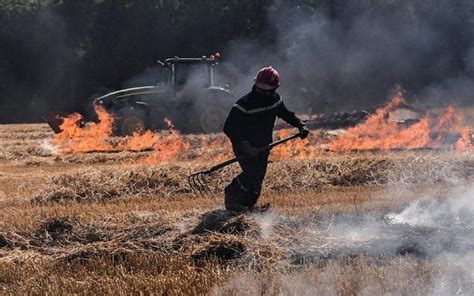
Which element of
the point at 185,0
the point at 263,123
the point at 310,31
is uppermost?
the point at 185,0

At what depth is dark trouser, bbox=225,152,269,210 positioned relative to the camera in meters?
7.33

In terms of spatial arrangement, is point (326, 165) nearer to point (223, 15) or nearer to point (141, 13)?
point (223, 15)

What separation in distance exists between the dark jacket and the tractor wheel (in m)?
10.3

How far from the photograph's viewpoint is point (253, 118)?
7.30 metres

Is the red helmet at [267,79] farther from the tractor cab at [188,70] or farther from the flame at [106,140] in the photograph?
the tractor cab at [188,70]

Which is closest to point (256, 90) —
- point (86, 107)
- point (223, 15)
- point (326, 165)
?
point (326, 165)

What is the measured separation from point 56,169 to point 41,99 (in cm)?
2446

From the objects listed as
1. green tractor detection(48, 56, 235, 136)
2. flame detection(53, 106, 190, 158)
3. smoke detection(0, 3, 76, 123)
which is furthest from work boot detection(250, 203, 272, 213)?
smoke detection(0, 3, 76, 123)

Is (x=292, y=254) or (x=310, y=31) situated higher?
(x=310, y=31)

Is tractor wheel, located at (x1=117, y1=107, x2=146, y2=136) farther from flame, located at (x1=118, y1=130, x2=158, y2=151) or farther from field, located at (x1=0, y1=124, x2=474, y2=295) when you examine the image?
field, located at (x1=0, y1=124, x2=474, y2=295)

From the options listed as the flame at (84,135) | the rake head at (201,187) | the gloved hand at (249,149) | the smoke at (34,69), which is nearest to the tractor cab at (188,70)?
the flame at (84,135)

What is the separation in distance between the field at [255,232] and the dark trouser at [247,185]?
0.39 m

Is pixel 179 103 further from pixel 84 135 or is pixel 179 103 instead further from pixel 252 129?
pixel 252 129

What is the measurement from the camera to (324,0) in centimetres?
2970
